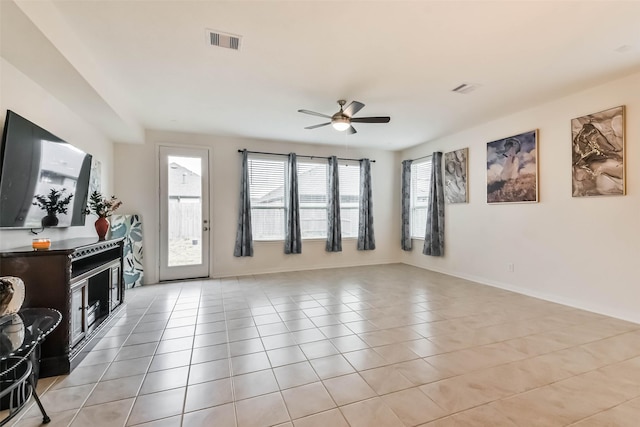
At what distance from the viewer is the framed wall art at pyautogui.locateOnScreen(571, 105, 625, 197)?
3.25 m

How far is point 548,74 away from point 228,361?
4.31m

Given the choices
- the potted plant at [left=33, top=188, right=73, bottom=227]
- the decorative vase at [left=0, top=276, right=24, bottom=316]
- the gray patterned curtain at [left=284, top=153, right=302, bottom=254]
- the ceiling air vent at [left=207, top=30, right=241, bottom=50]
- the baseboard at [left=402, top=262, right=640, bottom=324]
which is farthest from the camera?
the gray patterned curtain at [left=284, top=153, right=302, bottom=254]

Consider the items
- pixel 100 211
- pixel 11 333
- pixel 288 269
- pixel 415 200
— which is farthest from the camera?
pixel 415 200

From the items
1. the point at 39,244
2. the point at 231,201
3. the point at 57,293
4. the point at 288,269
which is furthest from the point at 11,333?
the point at 288,269

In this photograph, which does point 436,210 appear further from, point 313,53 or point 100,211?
point 100,211

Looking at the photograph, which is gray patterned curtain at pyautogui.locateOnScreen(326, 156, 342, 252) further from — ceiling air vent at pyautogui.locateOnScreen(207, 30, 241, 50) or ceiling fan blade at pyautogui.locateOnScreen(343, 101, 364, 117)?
ceiling air vent at pyautogui.locateOnScreen(207, 30, 241, 50)

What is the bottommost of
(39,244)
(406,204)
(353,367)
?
(353,367)

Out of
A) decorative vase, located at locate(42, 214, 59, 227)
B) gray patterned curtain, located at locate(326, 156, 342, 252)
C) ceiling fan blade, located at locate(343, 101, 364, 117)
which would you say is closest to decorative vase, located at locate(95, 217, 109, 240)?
decorative vase, located at locate(42, 214, 59, 227)

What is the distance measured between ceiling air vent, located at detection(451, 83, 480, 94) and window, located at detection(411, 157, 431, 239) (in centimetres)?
257

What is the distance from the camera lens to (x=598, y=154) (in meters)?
3.42

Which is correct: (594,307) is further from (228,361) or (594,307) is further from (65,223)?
(65,223)

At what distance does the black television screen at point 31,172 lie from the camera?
7.03 ft

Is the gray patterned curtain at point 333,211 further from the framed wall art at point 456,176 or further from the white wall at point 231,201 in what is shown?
the framed wall art at point 456,176

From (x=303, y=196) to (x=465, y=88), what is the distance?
3552 mm
